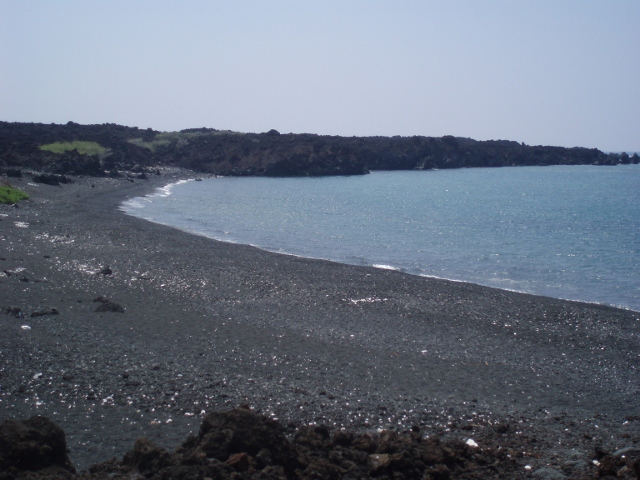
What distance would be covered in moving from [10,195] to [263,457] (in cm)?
2612

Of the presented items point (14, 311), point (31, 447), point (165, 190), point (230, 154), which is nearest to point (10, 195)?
point (14, 311)

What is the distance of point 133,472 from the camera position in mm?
4926

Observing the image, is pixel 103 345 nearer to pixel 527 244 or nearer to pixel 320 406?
pixel 320 406

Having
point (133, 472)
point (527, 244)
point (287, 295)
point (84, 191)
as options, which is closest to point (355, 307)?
point (287, 295)

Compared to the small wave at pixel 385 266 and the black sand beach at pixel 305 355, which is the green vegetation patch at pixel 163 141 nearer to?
the small wave at pixel 385 266

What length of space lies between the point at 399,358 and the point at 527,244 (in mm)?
17949

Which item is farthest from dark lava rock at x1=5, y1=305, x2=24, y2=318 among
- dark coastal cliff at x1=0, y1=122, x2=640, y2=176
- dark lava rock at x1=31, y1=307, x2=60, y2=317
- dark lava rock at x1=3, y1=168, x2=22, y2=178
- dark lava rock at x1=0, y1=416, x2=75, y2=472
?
dark coastal cliff at x1=0, y1=122, x2=640, y2=176

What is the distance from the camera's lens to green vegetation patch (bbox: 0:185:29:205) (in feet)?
85.5

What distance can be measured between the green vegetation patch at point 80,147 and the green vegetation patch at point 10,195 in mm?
32641

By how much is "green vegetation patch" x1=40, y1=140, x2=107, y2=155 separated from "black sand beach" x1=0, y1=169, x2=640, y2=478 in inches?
1830

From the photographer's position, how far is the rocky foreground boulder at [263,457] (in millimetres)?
4832

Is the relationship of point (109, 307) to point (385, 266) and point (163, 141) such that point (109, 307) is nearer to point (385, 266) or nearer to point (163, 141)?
point (385, 266)

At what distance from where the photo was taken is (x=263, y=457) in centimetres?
509

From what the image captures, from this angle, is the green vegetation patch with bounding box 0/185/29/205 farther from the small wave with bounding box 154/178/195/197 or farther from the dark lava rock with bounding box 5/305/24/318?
the dark lava rock with bounding box 5/305/24/318
